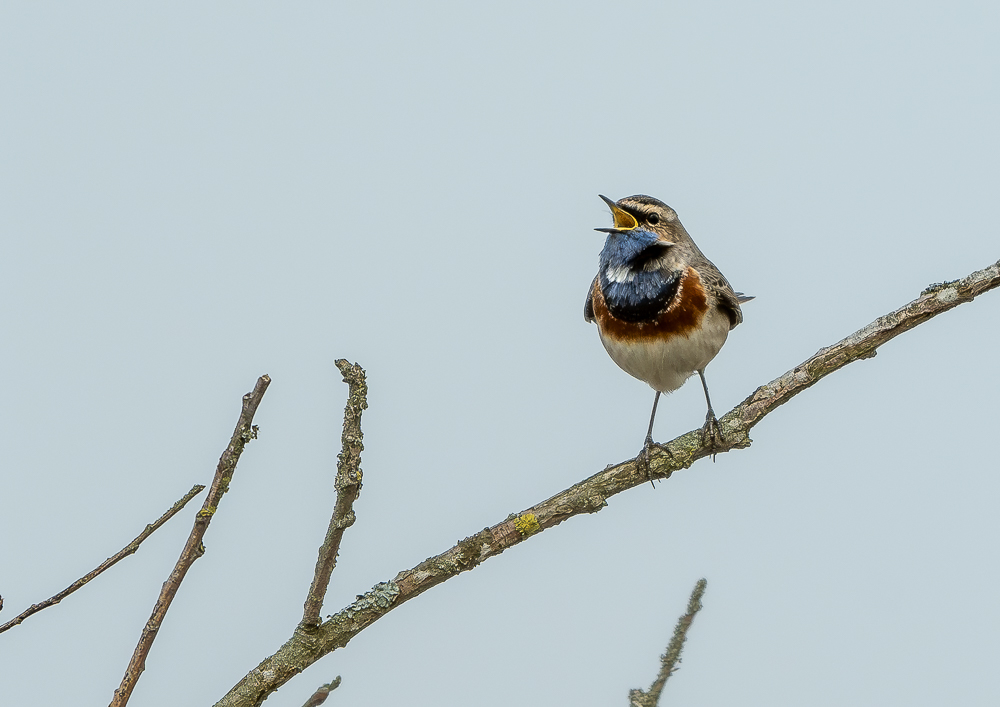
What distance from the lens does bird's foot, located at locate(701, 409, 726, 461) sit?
3.91m

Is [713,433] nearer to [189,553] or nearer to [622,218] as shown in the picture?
[622,218]

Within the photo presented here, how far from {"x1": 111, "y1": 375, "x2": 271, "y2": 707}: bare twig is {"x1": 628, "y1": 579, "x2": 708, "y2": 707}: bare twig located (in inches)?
48.4

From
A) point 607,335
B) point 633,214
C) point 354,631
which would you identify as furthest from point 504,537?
point 633,214

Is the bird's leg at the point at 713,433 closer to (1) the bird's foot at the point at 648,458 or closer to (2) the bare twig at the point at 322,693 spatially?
(1) the bird's foot at the point at 648,458

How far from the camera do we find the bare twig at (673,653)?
2.60 m

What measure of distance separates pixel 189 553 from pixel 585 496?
1.65m

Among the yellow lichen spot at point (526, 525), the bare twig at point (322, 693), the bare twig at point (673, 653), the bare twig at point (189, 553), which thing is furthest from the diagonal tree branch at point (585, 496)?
the bare twig at point (673, 653)

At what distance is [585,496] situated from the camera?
348cm

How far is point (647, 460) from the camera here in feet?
12.6

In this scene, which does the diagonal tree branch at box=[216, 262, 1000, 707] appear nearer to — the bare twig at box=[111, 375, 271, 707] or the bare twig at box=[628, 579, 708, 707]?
the bare twig at box=[111, 375, 271, 707]

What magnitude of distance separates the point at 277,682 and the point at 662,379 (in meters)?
2.71

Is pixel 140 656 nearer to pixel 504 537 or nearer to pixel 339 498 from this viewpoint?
Answer: pixel 339 498

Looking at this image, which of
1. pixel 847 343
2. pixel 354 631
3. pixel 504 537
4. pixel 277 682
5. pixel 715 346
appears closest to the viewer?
pixel 277 682

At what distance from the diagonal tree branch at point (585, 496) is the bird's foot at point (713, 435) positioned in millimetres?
18
